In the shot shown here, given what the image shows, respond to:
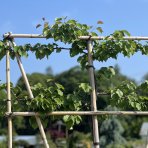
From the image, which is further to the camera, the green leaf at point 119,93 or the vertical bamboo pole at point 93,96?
the green leaf at point 119,93

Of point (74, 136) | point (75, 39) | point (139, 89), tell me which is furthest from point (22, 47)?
point (74, 136)

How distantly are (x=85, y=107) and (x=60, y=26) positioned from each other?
3.13 feet

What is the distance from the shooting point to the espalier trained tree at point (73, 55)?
17.3 ft

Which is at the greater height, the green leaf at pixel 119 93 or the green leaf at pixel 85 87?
the green leaf at pixel 85 87

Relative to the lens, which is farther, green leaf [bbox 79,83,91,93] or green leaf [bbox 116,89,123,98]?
green leaf [bbox 116,89,123,98]

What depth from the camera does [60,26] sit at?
5.37 metres

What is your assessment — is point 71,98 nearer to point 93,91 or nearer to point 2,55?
point 93,91

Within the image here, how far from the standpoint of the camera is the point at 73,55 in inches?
215

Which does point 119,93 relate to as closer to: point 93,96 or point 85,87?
point 93,96

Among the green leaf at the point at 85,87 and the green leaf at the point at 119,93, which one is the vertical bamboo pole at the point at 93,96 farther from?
the green leaf at the point at 119,93

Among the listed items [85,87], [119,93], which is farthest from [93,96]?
[119,93]

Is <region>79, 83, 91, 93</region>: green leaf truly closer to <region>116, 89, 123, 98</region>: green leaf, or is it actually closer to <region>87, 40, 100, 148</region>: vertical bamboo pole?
<region>87, 40, 100, 148</region>: vertical bamboo pole

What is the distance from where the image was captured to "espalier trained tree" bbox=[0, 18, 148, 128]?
528 centimetres

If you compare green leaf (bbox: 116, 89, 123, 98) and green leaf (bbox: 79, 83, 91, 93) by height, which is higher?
green leaf (bbox: 79, 83, 91, 93)
